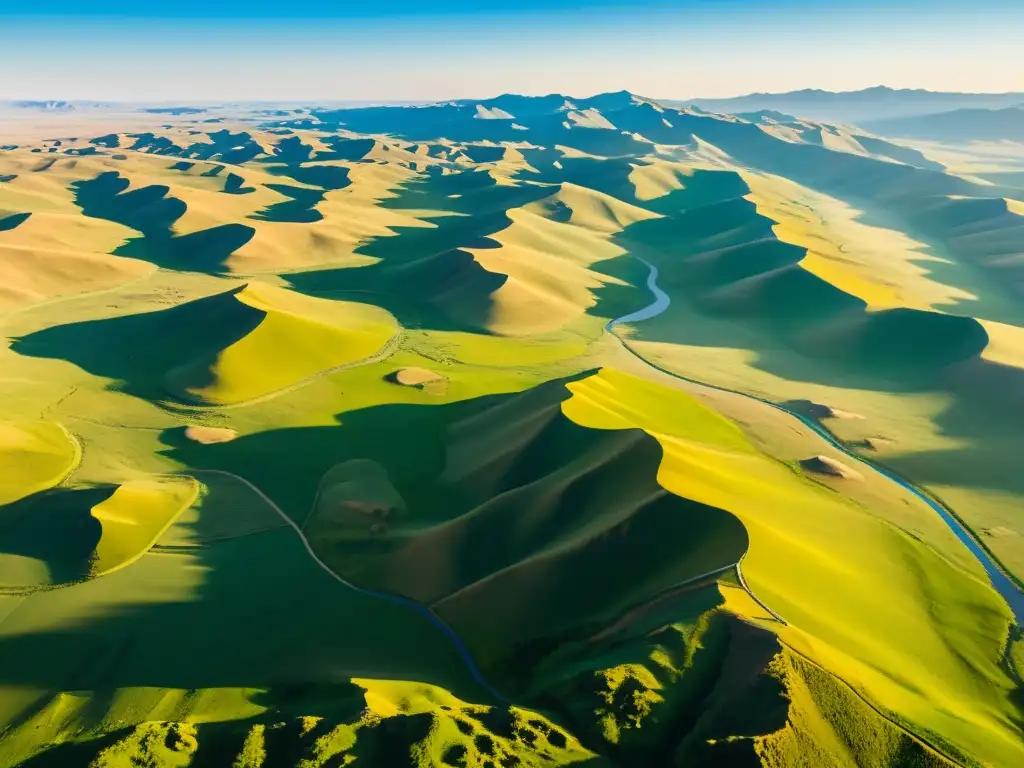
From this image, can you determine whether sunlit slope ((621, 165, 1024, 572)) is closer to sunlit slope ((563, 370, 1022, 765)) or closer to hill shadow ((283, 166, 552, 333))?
sunlit slope ((563, 370, 1022, 765))

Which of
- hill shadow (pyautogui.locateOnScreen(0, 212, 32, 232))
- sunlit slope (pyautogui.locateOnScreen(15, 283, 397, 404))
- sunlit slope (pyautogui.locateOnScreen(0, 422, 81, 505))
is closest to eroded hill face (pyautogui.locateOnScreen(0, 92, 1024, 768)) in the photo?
sunlit slope (pyautogui.locateOnScreen(0, 422, 81, 505))

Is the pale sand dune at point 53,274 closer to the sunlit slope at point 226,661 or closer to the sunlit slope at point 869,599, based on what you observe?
the sunlit slope at point 226,661

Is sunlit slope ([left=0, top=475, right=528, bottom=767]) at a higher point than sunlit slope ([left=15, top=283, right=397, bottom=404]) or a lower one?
lower

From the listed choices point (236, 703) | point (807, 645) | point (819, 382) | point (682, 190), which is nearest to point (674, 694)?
point (807, 645)

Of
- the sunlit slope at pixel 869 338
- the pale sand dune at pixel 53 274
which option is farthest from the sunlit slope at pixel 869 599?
the pale sand dune at pixel 53 274

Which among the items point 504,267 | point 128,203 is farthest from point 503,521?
point 128,203

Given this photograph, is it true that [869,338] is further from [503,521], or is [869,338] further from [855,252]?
[503,521]
